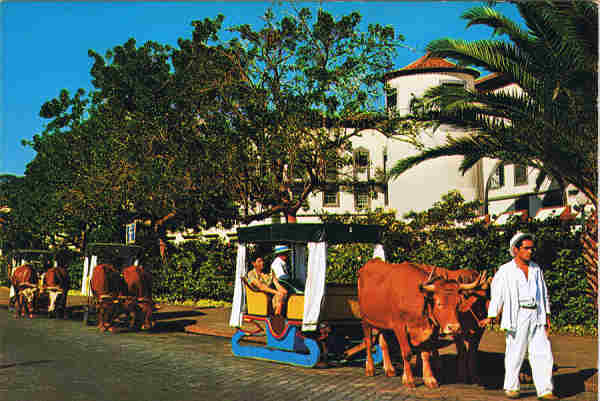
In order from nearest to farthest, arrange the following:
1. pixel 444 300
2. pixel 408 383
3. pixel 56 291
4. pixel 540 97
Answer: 1. pixel 444 300
2. pixel 408 383
3. pixel 540 97
4. pixel 56 291

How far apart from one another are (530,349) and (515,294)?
76cm

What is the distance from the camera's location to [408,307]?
9773 millimetres

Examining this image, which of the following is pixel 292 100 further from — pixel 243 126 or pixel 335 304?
pixel 335 304

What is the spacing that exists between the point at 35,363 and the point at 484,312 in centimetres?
810

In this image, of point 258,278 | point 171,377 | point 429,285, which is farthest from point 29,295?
point 429,285

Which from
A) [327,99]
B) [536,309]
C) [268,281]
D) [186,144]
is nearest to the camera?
[536,309]

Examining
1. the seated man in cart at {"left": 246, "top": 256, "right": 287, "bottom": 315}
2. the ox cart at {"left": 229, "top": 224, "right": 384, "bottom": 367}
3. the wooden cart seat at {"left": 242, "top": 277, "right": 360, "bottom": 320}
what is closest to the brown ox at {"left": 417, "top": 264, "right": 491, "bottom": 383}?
the ox cart at {"left": 229, "top": 224, "right": 384, "bottom": 367}

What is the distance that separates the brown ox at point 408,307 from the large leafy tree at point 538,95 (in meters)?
4.19

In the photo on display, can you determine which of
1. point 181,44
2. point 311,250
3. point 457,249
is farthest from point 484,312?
point 181,44

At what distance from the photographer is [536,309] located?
8930 mm

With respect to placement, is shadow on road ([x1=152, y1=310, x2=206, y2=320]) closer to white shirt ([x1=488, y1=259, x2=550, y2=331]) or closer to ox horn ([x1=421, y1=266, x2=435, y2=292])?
ox horn ([x1=421, y1=266, x2=435, y2=292])

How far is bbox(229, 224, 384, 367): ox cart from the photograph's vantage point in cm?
1167

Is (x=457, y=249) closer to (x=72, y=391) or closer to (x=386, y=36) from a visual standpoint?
(x=386, y=36)

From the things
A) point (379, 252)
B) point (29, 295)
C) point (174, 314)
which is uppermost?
point (379, 252)
